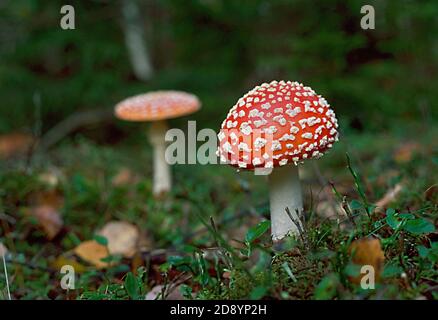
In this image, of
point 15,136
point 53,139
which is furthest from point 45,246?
point 15,136

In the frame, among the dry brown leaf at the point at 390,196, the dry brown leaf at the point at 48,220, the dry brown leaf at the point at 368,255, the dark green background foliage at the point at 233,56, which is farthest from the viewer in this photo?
the dark green background foliage at the point at 233,56

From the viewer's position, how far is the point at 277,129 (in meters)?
1.73

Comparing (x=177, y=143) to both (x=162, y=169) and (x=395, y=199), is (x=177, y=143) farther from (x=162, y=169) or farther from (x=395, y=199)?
(x=395, y=199)

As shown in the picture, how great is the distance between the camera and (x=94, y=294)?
1577 millimetres

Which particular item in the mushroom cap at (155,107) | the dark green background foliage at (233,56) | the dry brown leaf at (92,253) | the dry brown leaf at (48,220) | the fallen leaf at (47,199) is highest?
the dark green background foliage at (233,56)

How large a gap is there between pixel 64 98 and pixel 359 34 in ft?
12.9

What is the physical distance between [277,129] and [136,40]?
531 cm

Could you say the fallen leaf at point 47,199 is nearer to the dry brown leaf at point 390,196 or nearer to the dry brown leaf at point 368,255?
the dry brown leaf at point 390,196

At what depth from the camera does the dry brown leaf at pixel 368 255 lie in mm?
1333

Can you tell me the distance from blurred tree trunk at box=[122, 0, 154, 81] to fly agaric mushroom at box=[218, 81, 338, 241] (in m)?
4.77

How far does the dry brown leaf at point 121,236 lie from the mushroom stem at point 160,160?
830 mm

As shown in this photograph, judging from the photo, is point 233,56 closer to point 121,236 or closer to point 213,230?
point 121,236

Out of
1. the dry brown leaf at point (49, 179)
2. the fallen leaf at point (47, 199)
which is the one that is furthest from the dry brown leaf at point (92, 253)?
the dry brown leaf at point (49, 179)

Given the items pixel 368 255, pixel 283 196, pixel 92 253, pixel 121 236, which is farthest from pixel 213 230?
pixel 121 236
